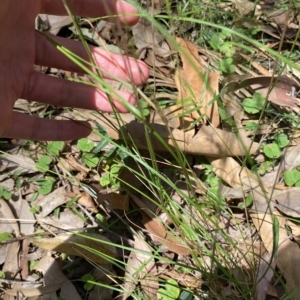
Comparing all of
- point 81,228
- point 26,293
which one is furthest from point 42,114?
point 26,293

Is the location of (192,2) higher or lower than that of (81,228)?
higher

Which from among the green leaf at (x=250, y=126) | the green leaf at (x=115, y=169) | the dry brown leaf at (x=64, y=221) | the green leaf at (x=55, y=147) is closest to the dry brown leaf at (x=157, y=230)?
the green leaf at (x=115, y=169)

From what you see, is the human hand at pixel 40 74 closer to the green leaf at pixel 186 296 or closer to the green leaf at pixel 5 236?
the green leaf at pixel 5 236

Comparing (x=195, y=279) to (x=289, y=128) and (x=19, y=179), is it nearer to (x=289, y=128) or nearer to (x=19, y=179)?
(x=289, y=128)

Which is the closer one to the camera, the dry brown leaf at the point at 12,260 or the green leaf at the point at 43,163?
the dry brown leaf at the point at 12,260

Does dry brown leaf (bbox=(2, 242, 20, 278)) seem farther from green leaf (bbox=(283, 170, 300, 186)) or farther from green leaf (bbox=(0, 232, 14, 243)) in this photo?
green leaf (bbox=(283, 170, 300, 186))

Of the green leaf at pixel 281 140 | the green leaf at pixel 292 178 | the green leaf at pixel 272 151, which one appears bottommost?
the green leaf at pixel 292 178

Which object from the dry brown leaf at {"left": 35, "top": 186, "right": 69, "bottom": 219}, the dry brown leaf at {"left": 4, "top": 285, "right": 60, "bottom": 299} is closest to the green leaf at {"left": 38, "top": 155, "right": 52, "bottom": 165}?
the dry brown leaf at {"left": 35, "top": 186, "right": 69, "bottom": 219}
